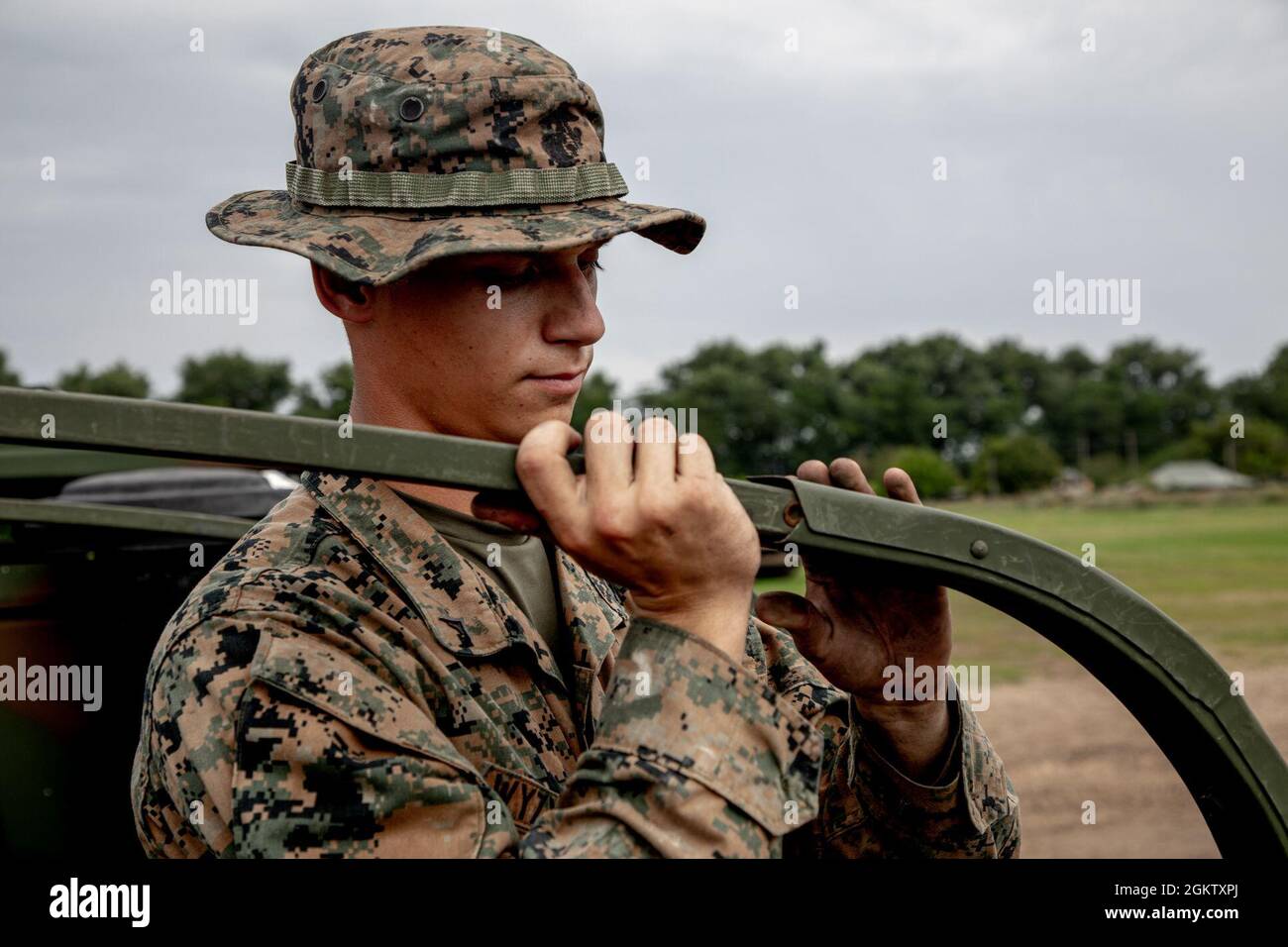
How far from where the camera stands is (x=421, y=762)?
163 cm

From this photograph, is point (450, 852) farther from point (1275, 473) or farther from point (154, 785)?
point (1275, 473)

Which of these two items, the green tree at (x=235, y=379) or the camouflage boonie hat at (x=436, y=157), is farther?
the green tree at (x=235, y=379)

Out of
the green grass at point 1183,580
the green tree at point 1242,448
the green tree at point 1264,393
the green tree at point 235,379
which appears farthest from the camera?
the green tree at point 1264,393

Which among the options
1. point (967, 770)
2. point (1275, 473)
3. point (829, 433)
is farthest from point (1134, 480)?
point (967, 770)

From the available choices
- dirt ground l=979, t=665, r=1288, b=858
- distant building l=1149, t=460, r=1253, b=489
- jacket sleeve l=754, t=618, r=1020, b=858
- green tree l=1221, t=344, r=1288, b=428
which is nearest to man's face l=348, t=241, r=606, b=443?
jacket sleeve l=754, t=618, r=1020, b=858

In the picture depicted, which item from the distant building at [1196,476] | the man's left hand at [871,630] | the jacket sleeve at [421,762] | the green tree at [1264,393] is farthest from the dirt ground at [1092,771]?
the green tree at [1264,393]

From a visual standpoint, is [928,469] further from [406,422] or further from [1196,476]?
[406,422]

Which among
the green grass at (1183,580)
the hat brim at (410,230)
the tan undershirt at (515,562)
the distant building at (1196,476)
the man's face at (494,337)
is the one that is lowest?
the green grass at (1183,580)

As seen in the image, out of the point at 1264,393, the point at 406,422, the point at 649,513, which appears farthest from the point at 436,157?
the point at 1264,393

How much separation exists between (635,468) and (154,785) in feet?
2.51

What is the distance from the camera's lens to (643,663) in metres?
1.64

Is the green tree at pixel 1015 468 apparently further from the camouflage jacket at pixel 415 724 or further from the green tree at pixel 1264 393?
the camouflage jacket at pixel 415 724

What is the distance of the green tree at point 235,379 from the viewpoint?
1500 inches

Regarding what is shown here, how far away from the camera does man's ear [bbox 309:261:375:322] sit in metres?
2.12
